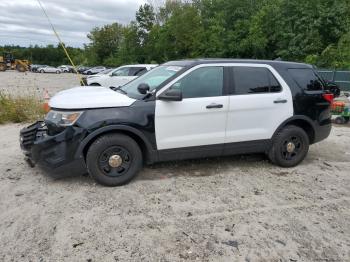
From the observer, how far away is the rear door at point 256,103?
212 inches

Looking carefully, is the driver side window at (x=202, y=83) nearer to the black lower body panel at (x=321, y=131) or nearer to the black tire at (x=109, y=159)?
the black tire at (x=109, y=159)

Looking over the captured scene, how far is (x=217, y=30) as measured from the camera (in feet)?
136

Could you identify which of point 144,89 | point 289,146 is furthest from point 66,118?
point 289,146

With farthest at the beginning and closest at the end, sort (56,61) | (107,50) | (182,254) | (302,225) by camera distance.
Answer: (56,61) → (107,50) → (302,225) → (182,254)

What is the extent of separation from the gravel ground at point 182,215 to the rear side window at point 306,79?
4.52 ft

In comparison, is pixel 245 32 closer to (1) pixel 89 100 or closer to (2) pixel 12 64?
(2) pixel 12 64

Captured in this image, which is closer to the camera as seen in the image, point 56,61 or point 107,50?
point 107,50

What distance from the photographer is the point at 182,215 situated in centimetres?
416

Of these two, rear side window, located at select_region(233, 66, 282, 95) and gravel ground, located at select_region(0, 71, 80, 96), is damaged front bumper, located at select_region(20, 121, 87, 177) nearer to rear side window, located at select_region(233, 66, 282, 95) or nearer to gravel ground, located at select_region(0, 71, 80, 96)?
rear side window, located at select_region(233, 66, 282, 95)

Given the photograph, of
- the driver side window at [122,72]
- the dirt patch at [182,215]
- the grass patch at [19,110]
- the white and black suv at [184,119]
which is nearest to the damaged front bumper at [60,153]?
the white and black suv at [184,119]

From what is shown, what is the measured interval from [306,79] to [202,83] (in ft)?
6.36

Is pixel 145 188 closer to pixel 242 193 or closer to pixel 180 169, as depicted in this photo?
pixel 180 169

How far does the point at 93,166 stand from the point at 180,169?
1.50 metres

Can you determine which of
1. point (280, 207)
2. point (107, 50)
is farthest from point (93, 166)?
point (107, 50)
